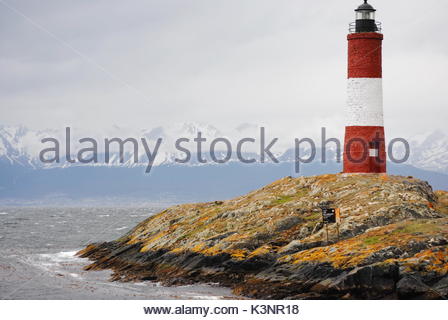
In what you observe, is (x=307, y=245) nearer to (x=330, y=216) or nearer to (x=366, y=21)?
(x=330, y=216)

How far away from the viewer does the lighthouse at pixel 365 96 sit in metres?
54.3

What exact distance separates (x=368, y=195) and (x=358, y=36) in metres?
11.9

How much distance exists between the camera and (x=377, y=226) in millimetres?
45844

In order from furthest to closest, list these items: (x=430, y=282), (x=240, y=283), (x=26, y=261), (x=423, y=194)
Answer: (x=26, y=261)
(x=423, y=194)
(x=240, y=283)
(x=430, y=282)

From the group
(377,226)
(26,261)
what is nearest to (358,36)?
(377,226)

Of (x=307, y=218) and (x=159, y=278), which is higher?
(x=307, y=218)

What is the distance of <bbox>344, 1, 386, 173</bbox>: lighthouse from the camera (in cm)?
5433

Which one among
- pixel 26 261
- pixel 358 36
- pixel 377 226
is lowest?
pixel 26 261

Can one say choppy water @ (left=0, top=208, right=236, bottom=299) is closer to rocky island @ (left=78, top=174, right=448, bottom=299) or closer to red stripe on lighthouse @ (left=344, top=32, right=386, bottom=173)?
rocky island @ (left=78, top=174, right=448, bottom=299)

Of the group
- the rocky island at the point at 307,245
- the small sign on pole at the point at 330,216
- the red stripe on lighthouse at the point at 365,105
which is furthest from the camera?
the red stripe on lighthouse at the point at 365,105

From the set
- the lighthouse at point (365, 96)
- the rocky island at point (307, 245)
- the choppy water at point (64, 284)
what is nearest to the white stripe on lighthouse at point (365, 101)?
the lighthouse at point (365, 96)

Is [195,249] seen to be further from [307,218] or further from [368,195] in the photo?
[368,195]

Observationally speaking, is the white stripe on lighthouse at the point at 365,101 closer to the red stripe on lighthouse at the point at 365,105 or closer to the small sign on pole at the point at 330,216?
the red stripe on lighthouse at the point at 365,105

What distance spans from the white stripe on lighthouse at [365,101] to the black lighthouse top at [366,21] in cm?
365
